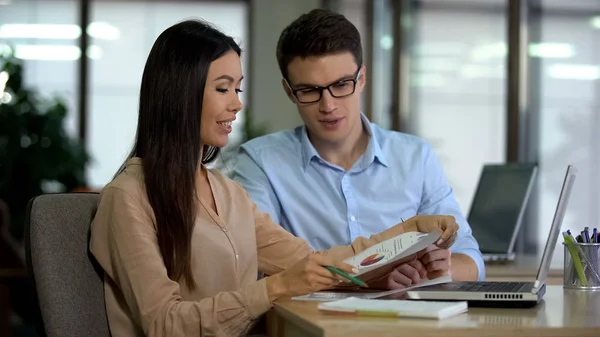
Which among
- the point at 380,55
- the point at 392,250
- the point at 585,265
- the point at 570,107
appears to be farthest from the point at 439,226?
the point at 380,55

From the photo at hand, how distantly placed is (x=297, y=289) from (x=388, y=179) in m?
0.88

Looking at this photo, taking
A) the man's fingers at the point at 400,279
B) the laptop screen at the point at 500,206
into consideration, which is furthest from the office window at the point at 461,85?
the man's fingers at the point at 400,279

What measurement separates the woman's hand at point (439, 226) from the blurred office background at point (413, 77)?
22.2 inches

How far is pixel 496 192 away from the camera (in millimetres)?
3090

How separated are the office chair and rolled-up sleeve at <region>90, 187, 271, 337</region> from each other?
0.37 ft

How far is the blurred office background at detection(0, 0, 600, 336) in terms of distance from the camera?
14.5 feet

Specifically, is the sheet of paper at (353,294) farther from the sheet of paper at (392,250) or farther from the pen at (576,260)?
the pen at (576,260)

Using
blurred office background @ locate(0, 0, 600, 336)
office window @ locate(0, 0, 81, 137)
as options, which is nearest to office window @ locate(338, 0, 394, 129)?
blurred office background @ locate(0, 0, 600, 336)

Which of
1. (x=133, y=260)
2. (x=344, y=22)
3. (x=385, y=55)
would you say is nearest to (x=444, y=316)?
(x=133, y=260)

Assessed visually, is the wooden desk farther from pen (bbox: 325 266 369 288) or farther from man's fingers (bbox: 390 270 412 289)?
man's fingers (bbox: 390 270 412 289)

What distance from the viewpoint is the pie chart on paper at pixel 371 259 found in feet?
5.73

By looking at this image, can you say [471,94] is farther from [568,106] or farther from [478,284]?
[478,284]

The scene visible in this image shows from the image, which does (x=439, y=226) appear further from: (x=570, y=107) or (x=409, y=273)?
(x=570, y=107)

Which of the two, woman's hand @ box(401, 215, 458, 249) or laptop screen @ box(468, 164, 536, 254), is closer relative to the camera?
woman's hand @ box(401, 215, 458, 249)
